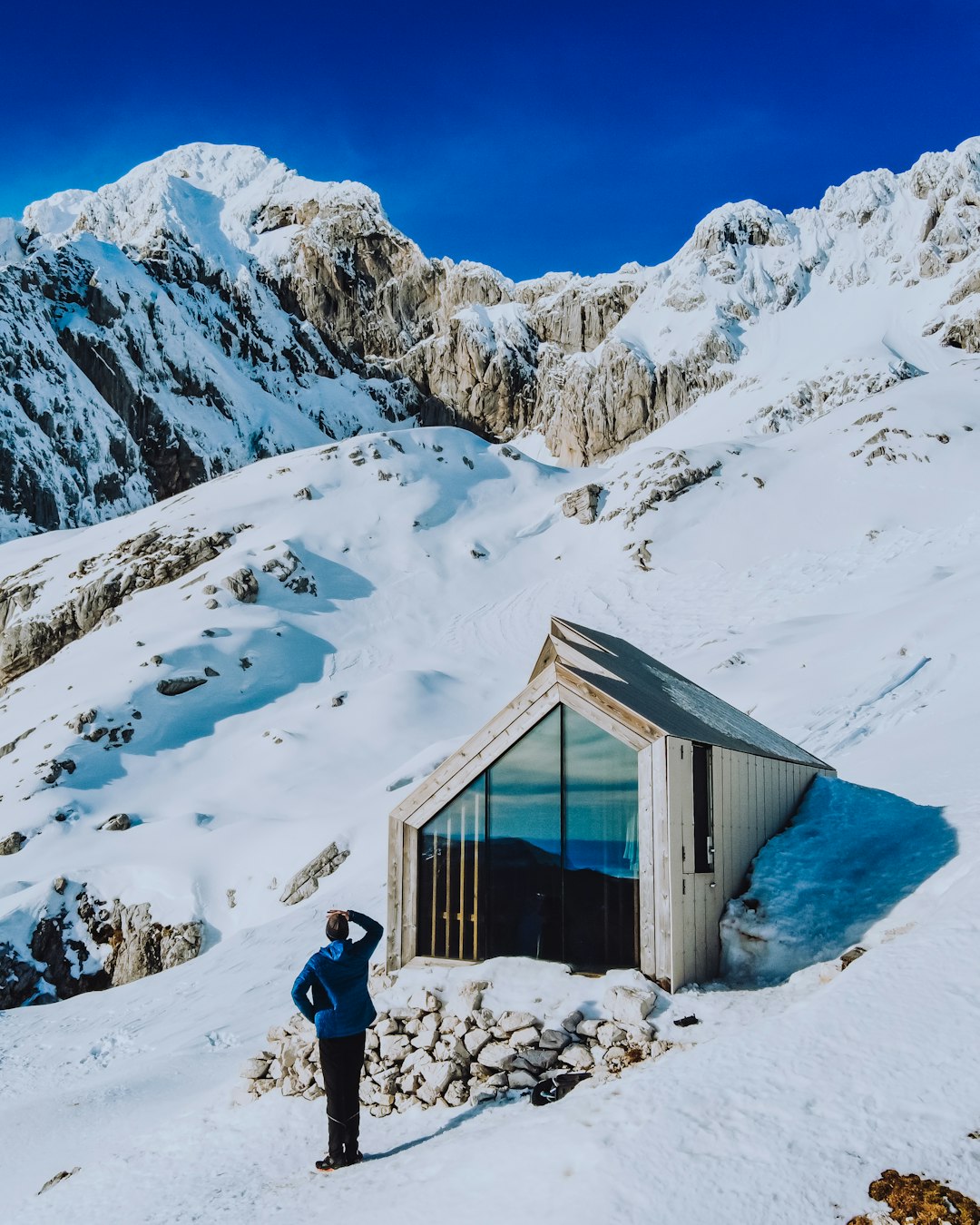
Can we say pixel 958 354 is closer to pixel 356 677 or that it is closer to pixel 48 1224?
pixel 356 677

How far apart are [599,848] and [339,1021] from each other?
3103 mm

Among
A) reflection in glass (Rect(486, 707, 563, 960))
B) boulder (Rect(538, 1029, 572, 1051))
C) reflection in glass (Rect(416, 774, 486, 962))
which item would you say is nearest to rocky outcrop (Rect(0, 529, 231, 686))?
reflection in glass (Rect(416, 774, 486, 962))

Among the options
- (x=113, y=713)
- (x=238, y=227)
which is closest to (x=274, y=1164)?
(x=113, y=713)

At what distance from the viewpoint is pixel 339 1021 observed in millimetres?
6562

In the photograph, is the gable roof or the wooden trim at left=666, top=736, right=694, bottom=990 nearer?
the wooden trim at left=666, top=736, right=694, bottom=990

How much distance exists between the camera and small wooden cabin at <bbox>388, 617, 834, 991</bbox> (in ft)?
27.2

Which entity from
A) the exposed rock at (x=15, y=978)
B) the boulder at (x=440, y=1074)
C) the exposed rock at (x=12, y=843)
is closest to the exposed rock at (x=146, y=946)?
the exposed rock at (x=15, y=978)

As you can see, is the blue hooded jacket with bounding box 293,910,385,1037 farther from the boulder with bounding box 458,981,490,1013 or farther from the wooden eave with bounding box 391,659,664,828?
the wooden eave with bounding box 391,659,664,828

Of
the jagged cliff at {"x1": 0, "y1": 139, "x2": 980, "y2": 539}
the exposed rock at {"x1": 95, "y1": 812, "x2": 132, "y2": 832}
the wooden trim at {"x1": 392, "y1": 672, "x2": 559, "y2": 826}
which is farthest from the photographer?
the jagged cliff at {"x1": 0, "y1": 139, "x2": 980, "y2": 539}

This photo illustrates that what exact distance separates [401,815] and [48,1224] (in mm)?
4455

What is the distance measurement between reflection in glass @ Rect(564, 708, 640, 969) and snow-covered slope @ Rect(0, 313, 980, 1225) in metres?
0.66

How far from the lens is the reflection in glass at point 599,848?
27.4 ft

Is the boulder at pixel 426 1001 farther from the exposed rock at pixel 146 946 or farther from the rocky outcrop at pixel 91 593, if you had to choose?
the rocky outcrop at pixel 91 593

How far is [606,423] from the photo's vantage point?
110 meters
